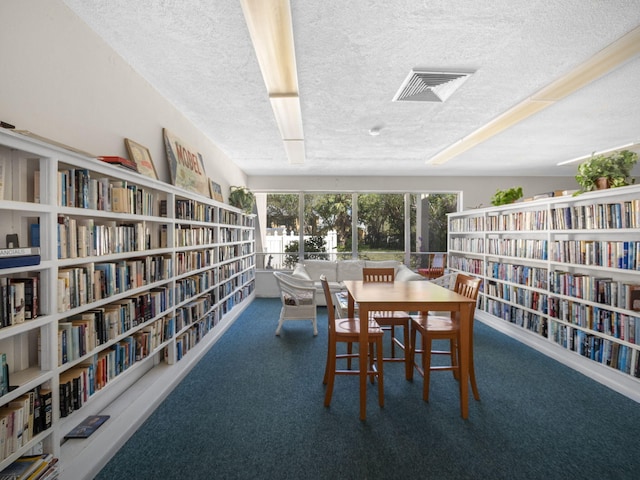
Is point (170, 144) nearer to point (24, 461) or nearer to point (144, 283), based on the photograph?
point (144, 283)

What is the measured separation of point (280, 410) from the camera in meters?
2.54

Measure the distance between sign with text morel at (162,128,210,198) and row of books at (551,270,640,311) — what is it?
14.5ft

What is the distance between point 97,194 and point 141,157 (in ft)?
2.92

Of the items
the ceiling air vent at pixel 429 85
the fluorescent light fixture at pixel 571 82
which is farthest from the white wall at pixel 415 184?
the ceiling air vent at pixel 429 85

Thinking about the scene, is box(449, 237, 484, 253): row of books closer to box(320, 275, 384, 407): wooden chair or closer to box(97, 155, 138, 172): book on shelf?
box(320, 275, 384, 407): wooden chair

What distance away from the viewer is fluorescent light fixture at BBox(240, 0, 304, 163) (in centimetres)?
177

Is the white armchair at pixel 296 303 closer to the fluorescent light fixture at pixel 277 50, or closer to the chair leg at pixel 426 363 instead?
the chair leg at pixel 426 363

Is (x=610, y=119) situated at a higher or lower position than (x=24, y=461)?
higher

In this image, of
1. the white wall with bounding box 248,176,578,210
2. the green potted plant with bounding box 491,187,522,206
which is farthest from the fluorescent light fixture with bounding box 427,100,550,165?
the white wall with bounding box 248,176,578,210

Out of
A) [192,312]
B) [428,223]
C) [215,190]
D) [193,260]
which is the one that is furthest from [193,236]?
[428,223]

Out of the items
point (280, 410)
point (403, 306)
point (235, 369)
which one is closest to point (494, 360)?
point (403, 306)

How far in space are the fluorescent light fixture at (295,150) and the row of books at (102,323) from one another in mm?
2691

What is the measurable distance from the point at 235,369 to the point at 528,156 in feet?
18.6

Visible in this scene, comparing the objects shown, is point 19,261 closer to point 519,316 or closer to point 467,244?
point 519,316
